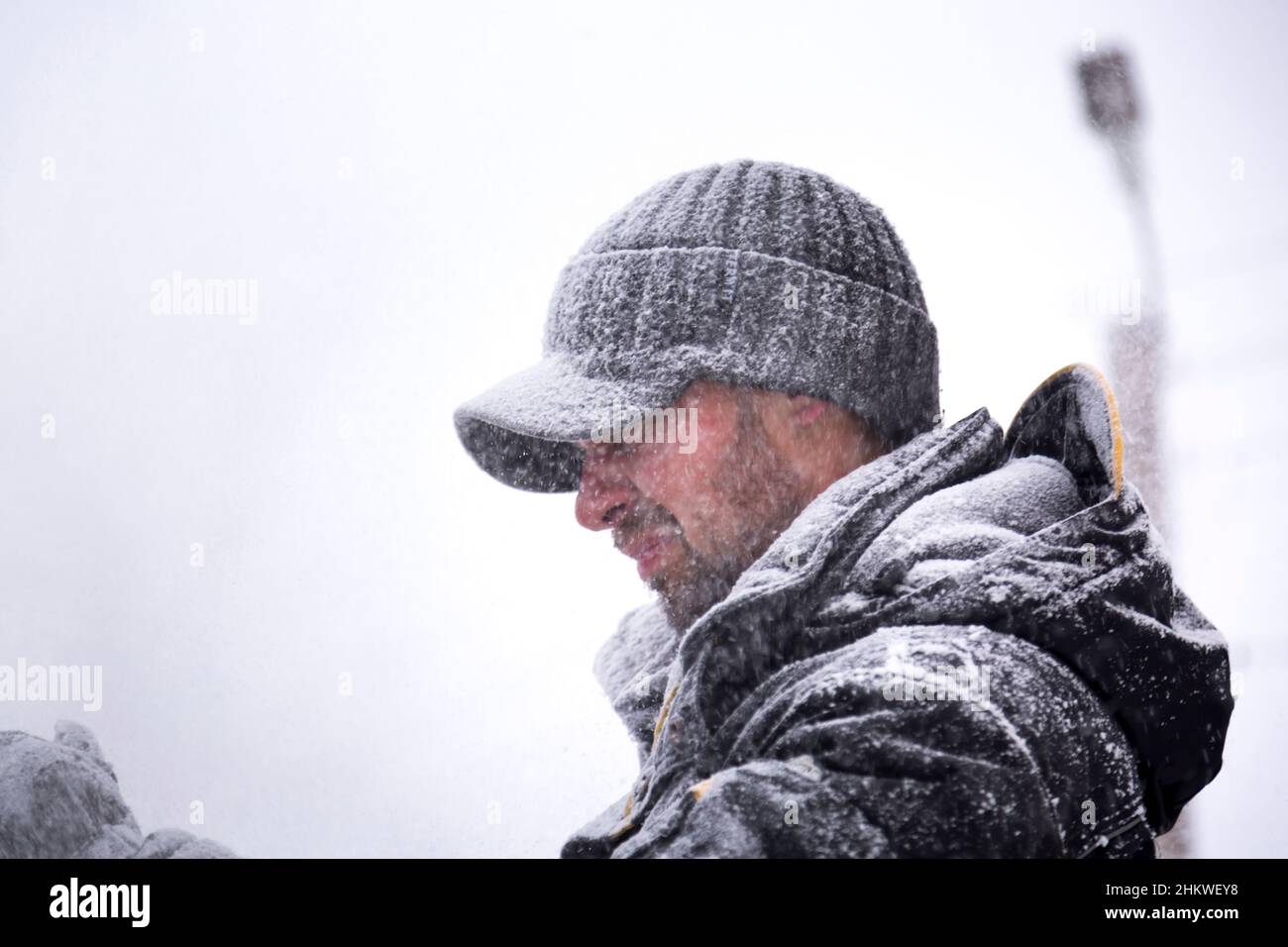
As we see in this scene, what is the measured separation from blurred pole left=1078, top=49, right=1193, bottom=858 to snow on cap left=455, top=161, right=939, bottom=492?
693 mm

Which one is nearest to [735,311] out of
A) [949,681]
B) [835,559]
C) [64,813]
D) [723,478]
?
[723,478]

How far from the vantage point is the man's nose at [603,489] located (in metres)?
1.15

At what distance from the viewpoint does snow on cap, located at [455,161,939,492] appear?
1.09 meters

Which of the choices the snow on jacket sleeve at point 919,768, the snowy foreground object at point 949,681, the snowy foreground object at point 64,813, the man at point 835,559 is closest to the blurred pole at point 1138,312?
the man at point 835,559

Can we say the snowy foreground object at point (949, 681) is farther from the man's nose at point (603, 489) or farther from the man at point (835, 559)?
the man's nose at point (603, 489)

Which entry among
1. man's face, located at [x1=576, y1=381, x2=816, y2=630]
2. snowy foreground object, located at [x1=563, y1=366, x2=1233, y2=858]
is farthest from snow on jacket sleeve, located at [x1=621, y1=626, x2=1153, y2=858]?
man's face, located at [x1=576, y1=381, x2=816, y2=630]

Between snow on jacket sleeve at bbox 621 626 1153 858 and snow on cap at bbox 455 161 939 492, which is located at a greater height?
snow on cap at bbox 455 161 939 492

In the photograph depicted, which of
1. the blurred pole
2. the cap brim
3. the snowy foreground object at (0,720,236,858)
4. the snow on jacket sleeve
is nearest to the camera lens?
the snow on jacket sleeve

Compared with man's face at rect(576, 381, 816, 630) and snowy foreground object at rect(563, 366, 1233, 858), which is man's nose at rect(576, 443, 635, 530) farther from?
snowy foreground object at rect(563, 366, 1233, 858)

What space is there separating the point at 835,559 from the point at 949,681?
5.8 inches

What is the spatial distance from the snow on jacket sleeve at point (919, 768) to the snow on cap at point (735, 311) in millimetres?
333

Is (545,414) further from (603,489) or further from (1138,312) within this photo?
(1138,312)

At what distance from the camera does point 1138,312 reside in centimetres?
183
